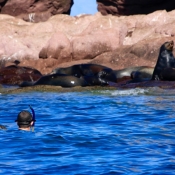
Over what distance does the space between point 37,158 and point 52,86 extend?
10.1 meters

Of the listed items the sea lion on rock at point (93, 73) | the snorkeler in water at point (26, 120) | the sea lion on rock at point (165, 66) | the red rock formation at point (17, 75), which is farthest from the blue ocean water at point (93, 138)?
the red rock formation at point (17, 75)

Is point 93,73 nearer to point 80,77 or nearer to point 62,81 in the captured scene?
point 80,77

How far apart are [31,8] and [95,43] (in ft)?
40.5

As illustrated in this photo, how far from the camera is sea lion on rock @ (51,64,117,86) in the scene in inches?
733

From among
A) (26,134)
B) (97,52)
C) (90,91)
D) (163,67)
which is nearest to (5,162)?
(26,134)

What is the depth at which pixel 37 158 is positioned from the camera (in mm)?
7082

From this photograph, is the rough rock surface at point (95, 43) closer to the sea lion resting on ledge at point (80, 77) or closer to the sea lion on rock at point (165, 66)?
the sea lion resting on ledge at point (80, 77)

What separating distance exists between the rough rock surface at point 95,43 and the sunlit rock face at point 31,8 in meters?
6.50

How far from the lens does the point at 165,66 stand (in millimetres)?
18844

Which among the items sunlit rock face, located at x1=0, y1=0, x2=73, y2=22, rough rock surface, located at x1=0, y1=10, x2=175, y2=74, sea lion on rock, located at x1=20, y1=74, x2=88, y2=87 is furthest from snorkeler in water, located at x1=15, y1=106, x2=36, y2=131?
sunlit rock face, located at x1=0, y1=0, x2=73, y2=22

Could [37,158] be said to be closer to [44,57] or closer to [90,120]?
[90,120]

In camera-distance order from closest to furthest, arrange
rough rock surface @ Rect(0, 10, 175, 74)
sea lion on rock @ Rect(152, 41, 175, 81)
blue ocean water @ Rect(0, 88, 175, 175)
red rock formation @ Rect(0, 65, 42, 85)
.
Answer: blue ocean water @ Rect(0, 88, 175, 175) < sea lion on rock @ Rect(152, 41, 175, 81) < red rock formation @ Rect(0, 65, 42, 85) < rough rock surface @ Rect(0, 10, 175, 74)

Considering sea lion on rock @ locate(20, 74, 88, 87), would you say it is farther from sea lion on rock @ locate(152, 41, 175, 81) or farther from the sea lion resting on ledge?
sea lion on rock @ locate(152, 41, 175, 81)

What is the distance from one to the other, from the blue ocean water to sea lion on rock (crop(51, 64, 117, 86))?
438cm
